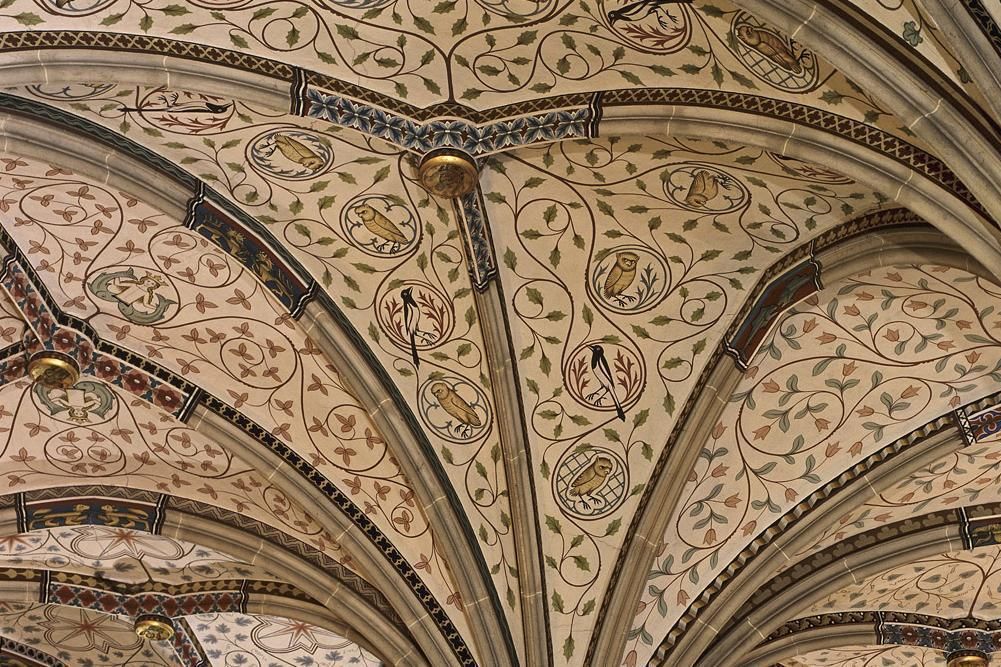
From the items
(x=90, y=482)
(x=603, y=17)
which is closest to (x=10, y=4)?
(x=603, y=17)

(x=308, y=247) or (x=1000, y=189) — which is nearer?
(x=1000, y=189)

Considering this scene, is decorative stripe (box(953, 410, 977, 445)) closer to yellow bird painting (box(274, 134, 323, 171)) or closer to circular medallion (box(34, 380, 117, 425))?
yellow bird painting (box(274, 134, 323, 171))

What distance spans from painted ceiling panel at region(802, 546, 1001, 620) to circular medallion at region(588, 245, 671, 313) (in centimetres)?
284

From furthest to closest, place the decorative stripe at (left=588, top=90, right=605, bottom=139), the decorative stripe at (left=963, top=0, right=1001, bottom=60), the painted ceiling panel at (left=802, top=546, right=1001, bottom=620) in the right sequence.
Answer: the painted ceiling panel at (left=802, top=546, right=1001, bottom=620)
the decorative stripe at (left=588, top=90, right=605, bottom=139)
the decorative stripe at (left=963, top=0, right=1001, bottom=60)

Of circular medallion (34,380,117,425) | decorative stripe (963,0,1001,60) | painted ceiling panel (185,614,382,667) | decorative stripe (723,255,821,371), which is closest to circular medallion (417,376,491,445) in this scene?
decorative stripe (723,255,821,371)

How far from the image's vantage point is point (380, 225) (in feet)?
29.8

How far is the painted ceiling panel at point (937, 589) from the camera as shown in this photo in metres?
10.5

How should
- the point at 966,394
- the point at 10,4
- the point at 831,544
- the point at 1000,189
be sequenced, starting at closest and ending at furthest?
the point at 1000,189 → the point at 10,4 → the point at 966,394 → the point at 831,544

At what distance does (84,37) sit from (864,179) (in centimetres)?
435

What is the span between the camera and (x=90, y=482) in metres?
10.3

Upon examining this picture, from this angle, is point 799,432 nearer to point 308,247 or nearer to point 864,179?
point 864,179

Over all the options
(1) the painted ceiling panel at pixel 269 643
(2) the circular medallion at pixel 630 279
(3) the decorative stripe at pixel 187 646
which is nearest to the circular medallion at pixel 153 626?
(3) the decorative stripe at pixel 187 646

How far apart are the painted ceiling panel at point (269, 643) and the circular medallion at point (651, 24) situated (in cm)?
593

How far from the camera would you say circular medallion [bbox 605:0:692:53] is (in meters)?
7.39
